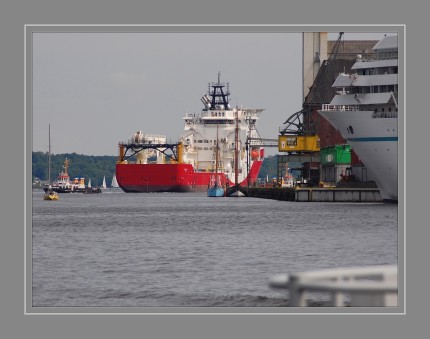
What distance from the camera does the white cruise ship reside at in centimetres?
6698

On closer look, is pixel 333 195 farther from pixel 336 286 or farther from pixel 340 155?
pixel 336 286

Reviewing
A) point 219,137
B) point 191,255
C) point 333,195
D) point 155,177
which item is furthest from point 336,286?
point 219,137

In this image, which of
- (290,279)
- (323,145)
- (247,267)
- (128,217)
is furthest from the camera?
(323,145)

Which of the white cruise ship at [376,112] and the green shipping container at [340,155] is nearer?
the white cruise ship at [376,112]

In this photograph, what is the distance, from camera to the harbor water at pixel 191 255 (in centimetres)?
2548

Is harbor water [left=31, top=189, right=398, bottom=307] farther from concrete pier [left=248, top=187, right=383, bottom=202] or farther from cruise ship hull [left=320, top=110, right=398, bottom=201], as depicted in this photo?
concrete pier [left=248, top=187, right=383, bottom=202]

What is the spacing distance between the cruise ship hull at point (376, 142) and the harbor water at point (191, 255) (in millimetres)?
7237

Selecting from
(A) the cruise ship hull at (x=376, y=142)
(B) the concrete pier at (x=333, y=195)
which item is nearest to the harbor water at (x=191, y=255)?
(A) the cruise ship hull at (x=376, y=142)

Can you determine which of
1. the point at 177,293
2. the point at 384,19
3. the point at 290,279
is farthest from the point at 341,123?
the point at 290,279

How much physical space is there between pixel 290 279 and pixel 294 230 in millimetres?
37099

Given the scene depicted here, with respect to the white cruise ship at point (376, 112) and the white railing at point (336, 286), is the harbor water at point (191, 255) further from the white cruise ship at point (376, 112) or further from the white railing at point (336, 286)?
the white railing at point (336, 286)

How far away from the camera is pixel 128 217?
6612cm

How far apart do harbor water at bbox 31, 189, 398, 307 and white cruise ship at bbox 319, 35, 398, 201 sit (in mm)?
7864
